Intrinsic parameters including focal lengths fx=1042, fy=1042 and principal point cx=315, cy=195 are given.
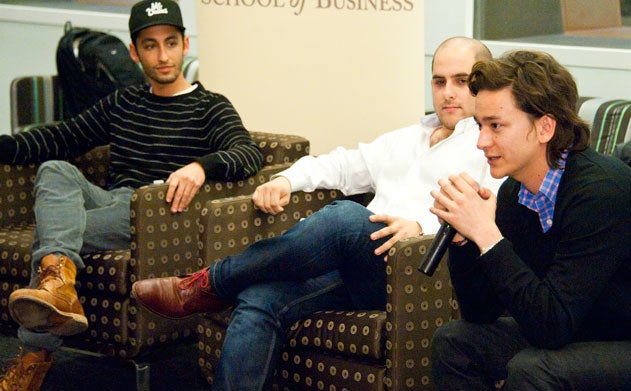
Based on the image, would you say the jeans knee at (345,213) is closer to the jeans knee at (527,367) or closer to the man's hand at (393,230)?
the man's hand at (393,230)

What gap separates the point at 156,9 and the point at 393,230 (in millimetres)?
1282

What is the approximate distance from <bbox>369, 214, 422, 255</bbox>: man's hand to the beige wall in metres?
0.94

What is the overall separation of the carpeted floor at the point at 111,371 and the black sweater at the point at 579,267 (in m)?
1.45

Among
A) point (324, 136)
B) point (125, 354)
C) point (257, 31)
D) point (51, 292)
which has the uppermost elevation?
point (257, 31)

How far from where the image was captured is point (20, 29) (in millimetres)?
5969

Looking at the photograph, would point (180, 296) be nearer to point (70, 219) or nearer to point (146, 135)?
point (70, 219)

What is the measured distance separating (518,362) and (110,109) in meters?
2.02

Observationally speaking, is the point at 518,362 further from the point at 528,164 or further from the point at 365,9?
the point at 365,9

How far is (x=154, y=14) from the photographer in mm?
3494

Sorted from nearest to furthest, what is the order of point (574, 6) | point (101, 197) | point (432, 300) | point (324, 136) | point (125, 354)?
point (432, 300) → point (125, 354) → point (101, 197) → point (324, 136) → point (574, 6)

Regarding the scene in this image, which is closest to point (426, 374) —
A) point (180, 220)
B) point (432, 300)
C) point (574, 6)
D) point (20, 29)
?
point (432, 300)

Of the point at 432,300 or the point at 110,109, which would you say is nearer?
the point at 432,300

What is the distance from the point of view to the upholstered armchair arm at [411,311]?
255cm

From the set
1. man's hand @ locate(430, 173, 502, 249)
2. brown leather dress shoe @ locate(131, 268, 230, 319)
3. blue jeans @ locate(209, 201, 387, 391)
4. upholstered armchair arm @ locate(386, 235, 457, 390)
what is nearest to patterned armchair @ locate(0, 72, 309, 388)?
brown leather dress shoe @ locate(131, 268, 230, 319)
